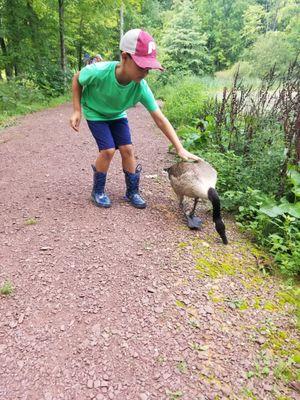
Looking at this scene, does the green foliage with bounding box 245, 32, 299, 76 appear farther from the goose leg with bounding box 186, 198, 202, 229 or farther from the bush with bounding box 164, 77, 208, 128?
the goose leg with bounding box 186, 198, 202, 229

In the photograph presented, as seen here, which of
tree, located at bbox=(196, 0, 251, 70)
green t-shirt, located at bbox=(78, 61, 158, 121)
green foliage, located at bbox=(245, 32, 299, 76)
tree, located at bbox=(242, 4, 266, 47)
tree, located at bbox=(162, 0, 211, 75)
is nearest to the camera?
green t-shirt, located at bbox=(78, 61, 158, 121)

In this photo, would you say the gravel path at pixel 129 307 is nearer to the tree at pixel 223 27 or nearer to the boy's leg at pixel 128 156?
the boy's leg at pixel 128 156

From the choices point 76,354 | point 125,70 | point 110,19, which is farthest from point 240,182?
point 110,19

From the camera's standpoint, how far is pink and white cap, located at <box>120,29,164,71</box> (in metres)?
2.73

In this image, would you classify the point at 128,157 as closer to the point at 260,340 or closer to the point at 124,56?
the point at 124,56

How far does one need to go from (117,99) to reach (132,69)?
17.7 inches

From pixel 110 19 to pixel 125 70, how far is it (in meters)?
17.2

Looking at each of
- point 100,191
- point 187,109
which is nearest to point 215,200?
point 100,191

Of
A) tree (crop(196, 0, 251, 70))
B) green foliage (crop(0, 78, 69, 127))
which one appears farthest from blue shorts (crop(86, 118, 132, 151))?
tree (crop(196, 0, 251, 70))

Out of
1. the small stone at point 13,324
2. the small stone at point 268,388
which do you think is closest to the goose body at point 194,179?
the small stone at point 268,388

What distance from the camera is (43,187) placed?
14.3 feet

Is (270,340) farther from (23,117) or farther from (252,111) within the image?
(23,117)

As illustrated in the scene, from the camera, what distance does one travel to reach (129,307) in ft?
7.67

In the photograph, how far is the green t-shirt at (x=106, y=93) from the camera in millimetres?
3152
